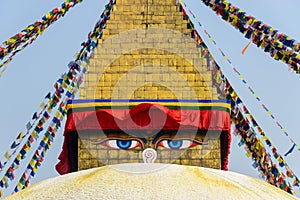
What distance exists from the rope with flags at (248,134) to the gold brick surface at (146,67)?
1.69ft

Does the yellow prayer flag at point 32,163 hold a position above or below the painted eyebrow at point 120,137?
below

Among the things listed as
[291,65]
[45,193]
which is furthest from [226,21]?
[45,193]

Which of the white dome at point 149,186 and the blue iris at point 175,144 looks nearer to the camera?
the white dome at point 149,186

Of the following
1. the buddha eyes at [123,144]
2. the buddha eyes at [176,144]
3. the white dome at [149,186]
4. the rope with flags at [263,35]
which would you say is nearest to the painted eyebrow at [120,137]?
the buddha eyes at [123,144]

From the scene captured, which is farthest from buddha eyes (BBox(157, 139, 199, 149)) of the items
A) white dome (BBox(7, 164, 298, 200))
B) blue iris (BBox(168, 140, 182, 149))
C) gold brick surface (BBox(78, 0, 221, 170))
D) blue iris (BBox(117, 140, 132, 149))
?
white dome (BBox(7, 164, 298, 200))

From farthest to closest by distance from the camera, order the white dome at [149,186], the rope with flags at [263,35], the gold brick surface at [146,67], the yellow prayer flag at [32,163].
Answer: the yellow prayer flag at [32,163], the gold brick surface at [146,67], the rope with flags at [263,35], the white dome at [149,186]

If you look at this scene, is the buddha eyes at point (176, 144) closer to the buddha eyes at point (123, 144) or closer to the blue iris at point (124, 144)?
the buddha eyes at point (123, 144)

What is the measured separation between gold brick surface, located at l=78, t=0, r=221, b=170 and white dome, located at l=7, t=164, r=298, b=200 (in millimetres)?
6305

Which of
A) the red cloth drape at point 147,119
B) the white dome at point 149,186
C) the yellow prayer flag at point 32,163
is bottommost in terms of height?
the yellow prayer flag at point 32,163

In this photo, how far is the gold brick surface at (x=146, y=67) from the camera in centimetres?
1034

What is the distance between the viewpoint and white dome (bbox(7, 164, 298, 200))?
307 cm

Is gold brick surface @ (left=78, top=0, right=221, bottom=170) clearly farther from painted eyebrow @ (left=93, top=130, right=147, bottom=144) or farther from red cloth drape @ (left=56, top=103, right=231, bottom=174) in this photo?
red cloth drape @ (left=56, top=103, right=231, bottom=174)

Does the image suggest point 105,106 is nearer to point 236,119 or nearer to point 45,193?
point 236,119

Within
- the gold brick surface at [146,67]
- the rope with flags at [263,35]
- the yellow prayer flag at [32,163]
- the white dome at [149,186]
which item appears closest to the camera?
the white dome at [149,186]
